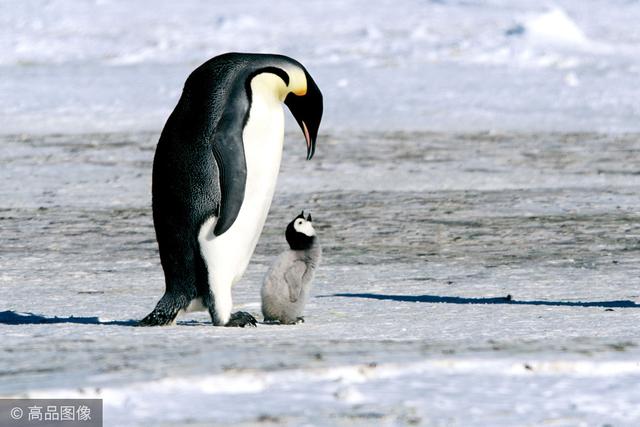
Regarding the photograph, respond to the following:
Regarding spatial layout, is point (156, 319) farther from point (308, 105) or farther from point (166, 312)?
point (308, 105)

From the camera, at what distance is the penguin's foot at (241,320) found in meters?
4.82

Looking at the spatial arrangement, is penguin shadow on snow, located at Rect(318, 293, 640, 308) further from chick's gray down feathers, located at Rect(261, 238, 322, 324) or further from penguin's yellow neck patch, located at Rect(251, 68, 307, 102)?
penguin's yellow neck patch, located at Rect(251, 68, 307, 102)

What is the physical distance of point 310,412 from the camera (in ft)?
11.0

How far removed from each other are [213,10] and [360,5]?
2.49 meters

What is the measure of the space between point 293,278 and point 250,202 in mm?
299

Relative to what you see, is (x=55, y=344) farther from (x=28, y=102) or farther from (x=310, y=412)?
(x=28, y=102)

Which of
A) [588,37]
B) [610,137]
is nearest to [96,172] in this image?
[610,137]

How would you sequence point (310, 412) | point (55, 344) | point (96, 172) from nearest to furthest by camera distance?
point (310, 412)
point (55, 344)
point (96, 172)

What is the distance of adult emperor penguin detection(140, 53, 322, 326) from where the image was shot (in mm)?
4793

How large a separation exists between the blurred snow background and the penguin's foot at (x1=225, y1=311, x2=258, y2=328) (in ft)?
29.7

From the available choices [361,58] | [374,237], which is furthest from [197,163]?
[361,58]

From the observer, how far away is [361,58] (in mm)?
19766

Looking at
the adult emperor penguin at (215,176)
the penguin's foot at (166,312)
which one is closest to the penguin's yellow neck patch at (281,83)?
the adult emperor penguin at (215,176)

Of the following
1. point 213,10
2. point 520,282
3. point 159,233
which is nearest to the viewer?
point 159,233
